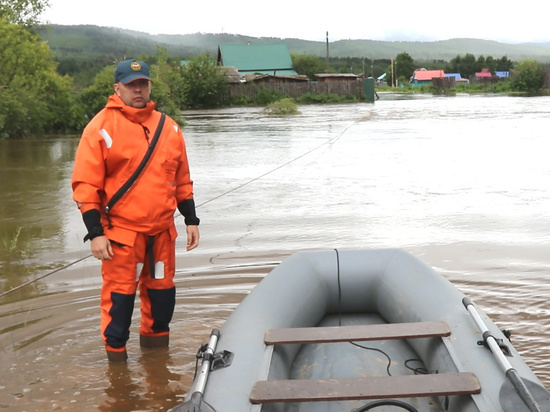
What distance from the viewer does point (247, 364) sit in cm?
310

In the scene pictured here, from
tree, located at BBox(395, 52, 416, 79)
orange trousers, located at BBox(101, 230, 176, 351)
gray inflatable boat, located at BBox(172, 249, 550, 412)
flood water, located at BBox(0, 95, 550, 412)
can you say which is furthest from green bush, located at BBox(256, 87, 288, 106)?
tree, located at BBox(395, 52, 416, 79)

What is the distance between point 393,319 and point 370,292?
0.99 ft

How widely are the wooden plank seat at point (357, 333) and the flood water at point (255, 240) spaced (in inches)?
32.7

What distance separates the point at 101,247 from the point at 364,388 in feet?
5.36

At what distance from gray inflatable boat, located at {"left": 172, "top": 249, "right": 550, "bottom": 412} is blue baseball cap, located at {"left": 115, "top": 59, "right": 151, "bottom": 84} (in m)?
1.34

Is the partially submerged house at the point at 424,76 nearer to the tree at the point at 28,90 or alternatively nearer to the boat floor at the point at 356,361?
the tree at the point at 28,90

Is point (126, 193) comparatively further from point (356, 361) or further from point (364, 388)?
point (364, 388)

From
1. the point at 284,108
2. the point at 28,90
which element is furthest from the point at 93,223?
the point at 284,108

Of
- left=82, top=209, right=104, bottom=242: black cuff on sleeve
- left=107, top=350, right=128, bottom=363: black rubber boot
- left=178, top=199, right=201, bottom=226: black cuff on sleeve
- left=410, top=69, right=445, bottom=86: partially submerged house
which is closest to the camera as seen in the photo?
left=82, top=209, right=104, bottom=242: black cuff on sleeve

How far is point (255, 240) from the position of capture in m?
7.35

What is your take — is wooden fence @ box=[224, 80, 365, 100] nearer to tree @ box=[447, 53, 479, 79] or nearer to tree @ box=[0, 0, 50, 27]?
tree @ box=[0, 0, 50, 27]

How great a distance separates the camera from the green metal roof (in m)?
61.6

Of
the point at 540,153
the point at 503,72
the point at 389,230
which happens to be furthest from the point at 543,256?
the point at 503,72

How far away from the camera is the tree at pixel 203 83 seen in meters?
42.1
